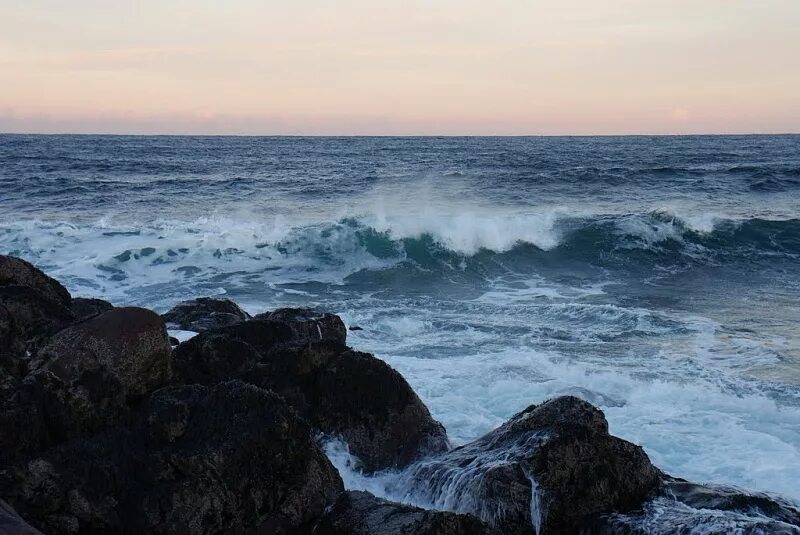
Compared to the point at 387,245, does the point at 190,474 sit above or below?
above

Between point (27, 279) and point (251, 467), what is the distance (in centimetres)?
439

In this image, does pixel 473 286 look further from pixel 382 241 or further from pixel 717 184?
pixel 717 184

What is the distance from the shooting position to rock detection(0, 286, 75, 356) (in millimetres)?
6012

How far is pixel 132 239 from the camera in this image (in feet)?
57.9

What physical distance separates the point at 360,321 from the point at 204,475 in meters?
7.17

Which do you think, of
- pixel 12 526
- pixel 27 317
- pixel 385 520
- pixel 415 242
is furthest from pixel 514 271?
pixel 12 526

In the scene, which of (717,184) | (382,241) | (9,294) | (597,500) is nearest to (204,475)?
(597,500)

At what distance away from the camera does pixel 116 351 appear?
498 centimetres

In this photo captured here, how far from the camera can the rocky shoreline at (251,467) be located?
4.04 metres

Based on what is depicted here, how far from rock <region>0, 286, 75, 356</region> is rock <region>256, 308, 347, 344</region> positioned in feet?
6.34

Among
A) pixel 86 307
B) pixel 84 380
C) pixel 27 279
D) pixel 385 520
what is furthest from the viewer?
pixel 86 307

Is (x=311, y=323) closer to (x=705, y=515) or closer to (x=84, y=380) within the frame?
(x=84, y=380)

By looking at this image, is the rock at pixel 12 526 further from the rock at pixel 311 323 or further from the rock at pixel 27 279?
the rock at pixel 27 279

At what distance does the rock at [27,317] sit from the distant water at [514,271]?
3695mm
